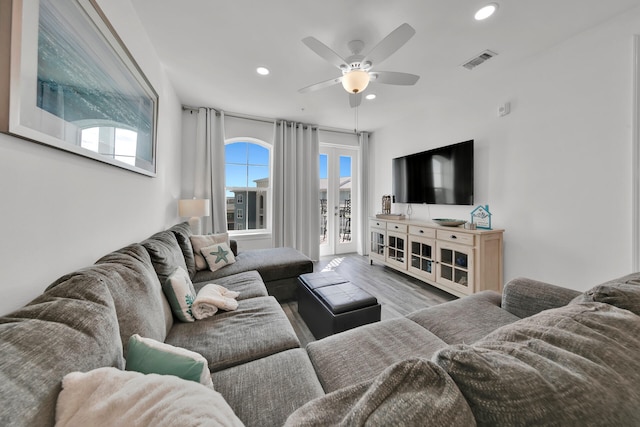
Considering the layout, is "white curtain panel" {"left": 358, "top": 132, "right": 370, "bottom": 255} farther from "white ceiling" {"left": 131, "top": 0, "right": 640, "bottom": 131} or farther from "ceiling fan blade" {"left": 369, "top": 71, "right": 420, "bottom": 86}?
"ceiling fan blade" {"left": 369, "top": 71, "right": 420, "bottom": 86}

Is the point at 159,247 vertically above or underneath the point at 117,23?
underneath

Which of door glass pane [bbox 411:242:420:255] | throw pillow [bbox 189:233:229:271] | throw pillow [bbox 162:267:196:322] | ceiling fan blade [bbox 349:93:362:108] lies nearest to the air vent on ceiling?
ceiling fan blade [bbox 349:93:362:108]

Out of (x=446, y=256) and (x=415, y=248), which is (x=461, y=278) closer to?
(x=446, y=256)

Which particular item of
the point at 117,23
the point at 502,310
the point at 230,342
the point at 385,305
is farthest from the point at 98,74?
the point at 385,305

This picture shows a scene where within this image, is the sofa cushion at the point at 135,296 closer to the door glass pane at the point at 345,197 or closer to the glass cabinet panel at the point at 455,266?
the glass cabinet panel at the point at 455,266

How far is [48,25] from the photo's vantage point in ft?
2.85

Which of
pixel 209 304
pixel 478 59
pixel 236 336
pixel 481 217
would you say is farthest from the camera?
pixel 481 217

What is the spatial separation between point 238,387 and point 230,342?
32 centimetres

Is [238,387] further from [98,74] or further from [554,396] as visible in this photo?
[98,74]

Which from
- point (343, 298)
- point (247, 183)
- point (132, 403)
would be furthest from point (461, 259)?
point (247, 183)

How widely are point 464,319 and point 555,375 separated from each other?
1.03 metres

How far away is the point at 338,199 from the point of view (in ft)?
15.6

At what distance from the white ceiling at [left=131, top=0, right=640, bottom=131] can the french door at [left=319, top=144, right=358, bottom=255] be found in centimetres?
180

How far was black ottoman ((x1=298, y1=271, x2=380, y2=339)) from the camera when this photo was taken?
1622 mm
